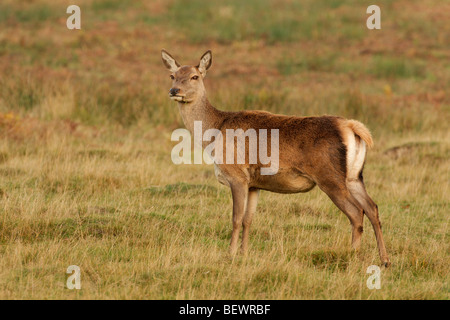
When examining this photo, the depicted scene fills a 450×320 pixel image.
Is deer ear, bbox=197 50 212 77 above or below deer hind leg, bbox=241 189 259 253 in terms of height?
above

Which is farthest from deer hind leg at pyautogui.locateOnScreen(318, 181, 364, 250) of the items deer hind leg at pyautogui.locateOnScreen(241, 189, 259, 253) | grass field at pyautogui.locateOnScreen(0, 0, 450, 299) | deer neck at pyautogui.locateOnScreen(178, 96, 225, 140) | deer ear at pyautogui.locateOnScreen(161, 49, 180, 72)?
deer ear at pyautogui.locateOnScreen(161, 49, 180, 72)

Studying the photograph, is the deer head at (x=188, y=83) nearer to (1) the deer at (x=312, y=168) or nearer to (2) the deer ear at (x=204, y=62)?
(2) the deer ear at (x=204, y=62)

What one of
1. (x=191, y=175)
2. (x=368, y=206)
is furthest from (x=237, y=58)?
(x=368, y=206)

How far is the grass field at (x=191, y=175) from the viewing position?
6703mm

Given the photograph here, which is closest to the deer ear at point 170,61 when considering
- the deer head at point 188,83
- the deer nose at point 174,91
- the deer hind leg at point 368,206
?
the deer head at point 188,83

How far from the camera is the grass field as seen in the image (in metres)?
6.70

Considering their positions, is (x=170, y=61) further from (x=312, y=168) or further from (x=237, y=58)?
(x=237, y=58)

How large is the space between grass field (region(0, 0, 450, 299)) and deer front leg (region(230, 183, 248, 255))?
0.72 ft

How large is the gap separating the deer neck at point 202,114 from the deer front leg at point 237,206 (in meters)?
0.90

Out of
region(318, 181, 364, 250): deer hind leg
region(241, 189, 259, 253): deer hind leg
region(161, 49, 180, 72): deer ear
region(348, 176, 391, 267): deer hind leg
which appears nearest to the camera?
region(318, 181, 364, 250): deer hind leg

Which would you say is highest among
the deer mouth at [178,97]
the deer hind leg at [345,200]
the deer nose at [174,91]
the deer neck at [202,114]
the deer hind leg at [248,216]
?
the deer nose at [174,91]

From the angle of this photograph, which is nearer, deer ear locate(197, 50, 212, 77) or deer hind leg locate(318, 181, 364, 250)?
deer hind leg locate(318, 181, 364, 250)

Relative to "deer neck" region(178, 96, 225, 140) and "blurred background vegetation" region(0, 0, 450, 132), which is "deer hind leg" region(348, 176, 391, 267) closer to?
"deer neck" region(178, 96, 225, 140)
